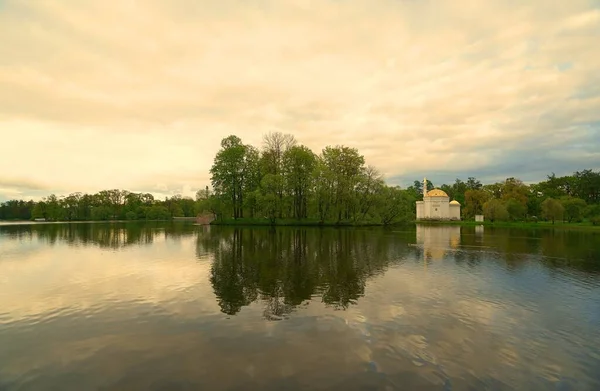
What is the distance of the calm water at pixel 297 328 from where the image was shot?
362 inches

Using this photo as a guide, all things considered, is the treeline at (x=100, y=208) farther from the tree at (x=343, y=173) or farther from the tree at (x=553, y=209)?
the tree at (x=553, y=209)

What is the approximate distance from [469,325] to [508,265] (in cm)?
1751

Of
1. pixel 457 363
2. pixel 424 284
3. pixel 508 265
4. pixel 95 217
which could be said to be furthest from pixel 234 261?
pixel 95 217

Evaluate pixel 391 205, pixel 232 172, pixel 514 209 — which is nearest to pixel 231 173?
pixel 232 172

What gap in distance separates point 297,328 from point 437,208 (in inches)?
5995

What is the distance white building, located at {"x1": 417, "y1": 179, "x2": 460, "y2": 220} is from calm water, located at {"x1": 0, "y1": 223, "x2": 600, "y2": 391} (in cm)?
13166

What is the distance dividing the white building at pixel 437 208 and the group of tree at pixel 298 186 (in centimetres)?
6322

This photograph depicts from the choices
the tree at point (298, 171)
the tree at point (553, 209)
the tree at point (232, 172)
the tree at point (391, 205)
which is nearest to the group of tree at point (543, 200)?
the tree at point (553, 209)

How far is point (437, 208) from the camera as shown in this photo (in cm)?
15125

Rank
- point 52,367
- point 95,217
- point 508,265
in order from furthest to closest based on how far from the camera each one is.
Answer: point 95,217, point 508,265, point 52,367

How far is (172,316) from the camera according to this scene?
1424cm

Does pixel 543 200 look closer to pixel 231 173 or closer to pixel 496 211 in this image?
pixel 496 211

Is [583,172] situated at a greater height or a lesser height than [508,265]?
greater

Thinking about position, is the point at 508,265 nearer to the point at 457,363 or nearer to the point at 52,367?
the point at 457,363
